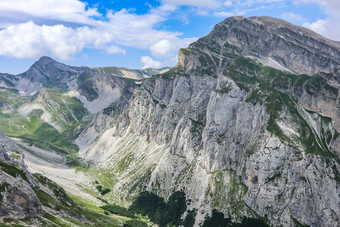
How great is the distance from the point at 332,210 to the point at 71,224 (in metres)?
147

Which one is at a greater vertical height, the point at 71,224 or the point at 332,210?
the point at 332,210

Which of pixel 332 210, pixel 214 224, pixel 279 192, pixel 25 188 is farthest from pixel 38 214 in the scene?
pixel 332 210

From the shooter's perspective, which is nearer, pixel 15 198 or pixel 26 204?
pixel 15 198

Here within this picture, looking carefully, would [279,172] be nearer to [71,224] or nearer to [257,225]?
[257,225]

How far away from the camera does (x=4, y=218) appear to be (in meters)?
101

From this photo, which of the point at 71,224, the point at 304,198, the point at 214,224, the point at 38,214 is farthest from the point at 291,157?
the point at 38,214

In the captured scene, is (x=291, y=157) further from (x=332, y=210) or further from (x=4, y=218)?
(x=4, y=218)

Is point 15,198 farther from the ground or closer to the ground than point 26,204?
farther from the ground

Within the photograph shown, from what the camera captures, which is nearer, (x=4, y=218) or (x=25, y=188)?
(x=4, y=218)

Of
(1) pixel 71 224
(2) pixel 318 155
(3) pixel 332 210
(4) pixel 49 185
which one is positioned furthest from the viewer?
(2) pixel 318 155

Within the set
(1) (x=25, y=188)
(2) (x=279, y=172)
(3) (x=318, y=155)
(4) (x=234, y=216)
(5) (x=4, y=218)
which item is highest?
(3) (x=318, y=155)

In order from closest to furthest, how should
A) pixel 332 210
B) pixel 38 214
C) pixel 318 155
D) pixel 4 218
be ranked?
pixel 4 218
pixel 38 214
pixel 332 210
pixel 318 155

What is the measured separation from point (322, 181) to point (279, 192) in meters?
26.3

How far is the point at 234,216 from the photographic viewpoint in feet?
651
